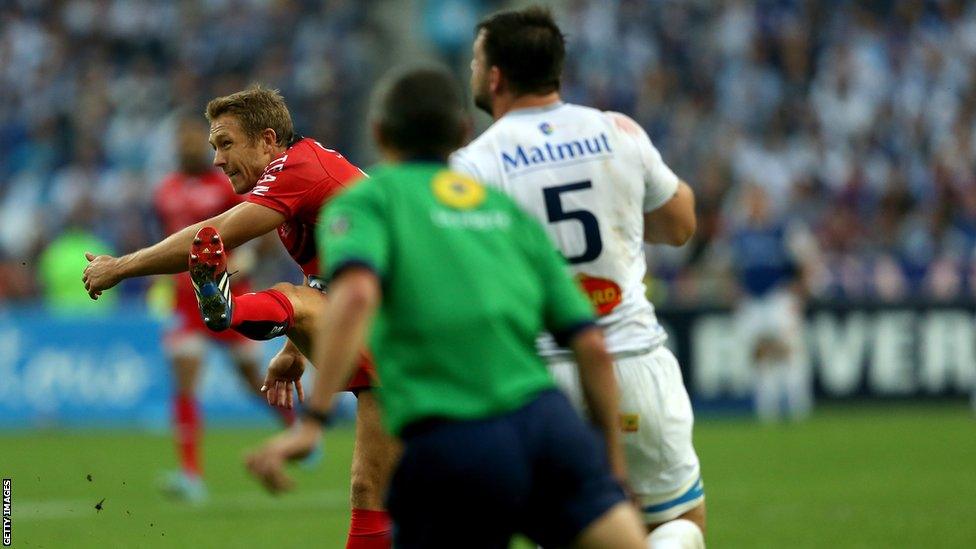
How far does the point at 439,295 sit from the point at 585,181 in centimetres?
133

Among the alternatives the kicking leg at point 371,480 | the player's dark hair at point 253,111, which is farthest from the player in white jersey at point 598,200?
the player's dark hair at point 253,111

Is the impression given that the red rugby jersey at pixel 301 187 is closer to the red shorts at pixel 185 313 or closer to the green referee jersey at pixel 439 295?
the green referee jersey at pixel 439 295

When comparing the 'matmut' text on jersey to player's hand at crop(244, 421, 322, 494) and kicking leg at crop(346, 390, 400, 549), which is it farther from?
kicking leg at crop(346, 390, 400, 549)

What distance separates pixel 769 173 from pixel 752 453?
27.2 ft

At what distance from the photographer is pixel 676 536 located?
5.58 m

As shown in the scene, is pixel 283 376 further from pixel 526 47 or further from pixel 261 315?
pixel 526 47

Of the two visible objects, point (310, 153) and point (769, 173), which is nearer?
point (310, 153)

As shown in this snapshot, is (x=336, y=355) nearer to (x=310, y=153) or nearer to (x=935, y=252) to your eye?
(x=310, y=153)

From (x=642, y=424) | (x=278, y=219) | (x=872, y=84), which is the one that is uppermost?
(x=278, y=219)

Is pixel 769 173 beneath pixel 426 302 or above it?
beneath

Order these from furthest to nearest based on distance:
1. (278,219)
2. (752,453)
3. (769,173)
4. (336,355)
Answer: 1. (769,173)
2. (752,453)
3. (278,219)
4. (336,355)

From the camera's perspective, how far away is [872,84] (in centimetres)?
2350

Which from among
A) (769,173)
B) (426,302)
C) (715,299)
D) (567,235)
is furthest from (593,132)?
(769,173)

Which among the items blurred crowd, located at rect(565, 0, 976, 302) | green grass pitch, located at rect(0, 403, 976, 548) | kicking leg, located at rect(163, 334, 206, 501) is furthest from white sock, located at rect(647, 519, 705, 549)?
blurred crowd, located at rect(565, 0, 976, 302)
